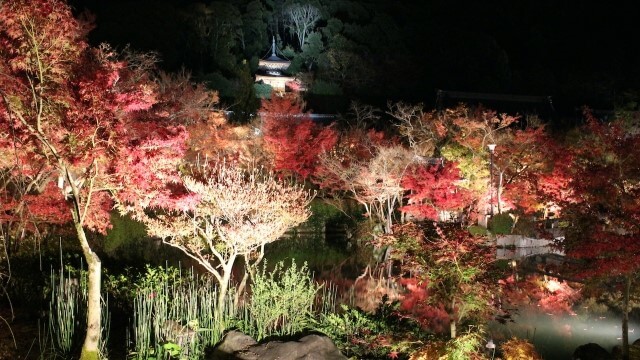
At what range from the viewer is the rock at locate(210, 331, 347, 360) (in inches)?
256

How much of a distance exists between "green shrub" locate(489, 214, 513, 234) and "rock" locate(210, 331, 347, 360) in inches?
519

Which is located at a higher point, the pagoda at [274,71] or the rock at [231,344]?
the pagoda at [274,71]

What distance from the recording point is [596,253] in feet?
28.9

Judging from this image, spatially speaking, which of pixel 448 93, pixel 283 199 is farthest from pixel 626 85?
pixel 283 199

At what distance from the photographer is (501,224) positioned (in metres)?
18.8

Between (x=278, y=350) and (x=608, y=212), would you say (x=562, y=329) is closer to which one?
(x=608, y=212)

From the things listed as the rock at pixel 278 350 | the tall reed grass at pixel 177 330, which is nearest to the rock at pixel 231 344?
the rock at pixel 278 350

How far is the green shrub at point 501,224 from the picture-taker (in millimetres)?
18688

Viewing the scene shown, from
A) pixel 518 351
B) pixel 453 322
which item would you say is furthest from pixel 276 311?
pixel 518 351

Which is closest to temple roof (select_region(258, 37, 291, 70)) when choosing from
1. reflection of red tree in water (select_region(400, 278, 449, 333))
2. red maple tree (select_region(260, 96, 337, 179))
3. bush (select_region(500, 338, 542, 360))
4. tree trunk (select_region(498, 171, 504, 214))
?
red maple tree (select_region(260, 96, 337, 179))

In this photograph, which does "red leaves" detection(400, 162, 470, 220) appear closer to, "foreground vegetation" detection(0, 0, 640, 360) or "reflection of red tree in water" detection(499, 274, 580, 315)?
"foreground vegetation" detection(0, 0, 640, 360)

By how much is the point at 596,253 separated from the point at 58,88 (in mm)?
8292

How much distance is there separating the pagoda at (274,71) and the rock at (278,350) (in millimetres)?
35670

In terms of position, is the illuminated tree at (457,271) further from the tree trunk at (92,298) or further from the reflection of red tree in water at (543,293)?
the reflection of red tree in water at (543,293)
